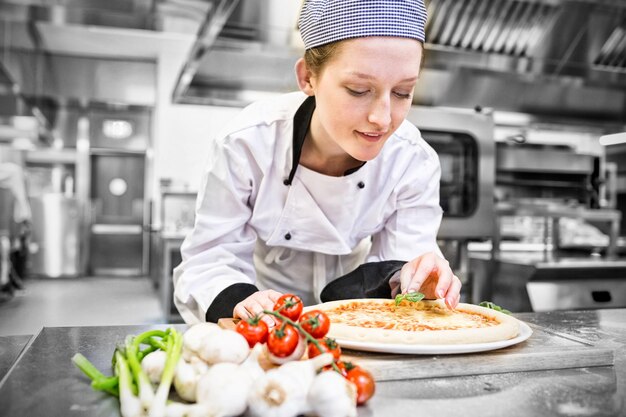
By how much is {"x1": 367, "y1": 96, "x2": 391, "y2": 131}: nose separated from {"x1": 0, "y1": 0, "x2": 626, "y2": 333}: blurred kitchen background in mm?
583

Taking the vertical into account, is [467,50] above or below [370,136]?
above

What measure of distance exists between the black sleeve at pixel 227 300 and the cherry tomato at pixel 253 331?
0.34 meters

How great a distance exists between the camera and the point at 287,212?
4.60ft

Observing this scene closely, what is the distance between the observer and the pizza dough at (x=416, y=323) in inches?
36.0

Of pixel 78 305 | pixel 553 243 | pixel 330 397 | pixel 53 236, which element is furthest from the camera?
pixel 53 236

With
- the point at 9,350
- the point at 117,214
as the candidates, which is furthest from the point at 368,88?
the point at 117,214

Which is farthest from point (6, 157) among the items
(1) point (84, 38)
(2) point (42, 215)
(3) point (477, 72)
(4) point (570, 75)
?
(4) point (570, 75)

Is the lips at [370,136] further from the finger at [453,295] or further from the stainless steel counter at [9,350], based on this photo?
the stainless steel counter at [9,350]

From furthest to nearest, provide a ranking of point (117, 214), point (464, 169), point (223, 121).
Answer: point (117, 214) < point (223, 121) < point (464, 169)

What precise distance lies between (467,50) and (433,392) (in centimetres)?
344

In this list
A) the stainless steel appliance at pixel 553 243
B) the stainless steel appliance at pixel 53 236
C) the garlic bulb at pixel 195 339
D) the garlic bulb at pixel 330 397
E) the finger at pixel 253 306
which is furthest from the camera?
the stainless steel appliance at pixel 53 236

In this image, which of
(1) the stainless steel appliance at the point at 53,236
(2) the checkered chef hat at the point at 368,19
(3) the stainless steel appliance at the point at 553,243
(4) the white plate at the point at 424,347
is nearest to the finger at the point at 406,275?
(4) the white plate at the point at 424,347

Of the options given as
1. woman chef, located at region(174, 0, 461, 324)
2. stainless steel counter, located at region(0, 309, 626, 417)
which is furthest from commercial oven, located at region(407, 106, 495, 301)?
stainless steel counter, located at region(0, 309, 626, 417)

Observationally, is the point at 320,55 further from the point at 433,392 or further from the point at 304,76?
the point at 433,392
